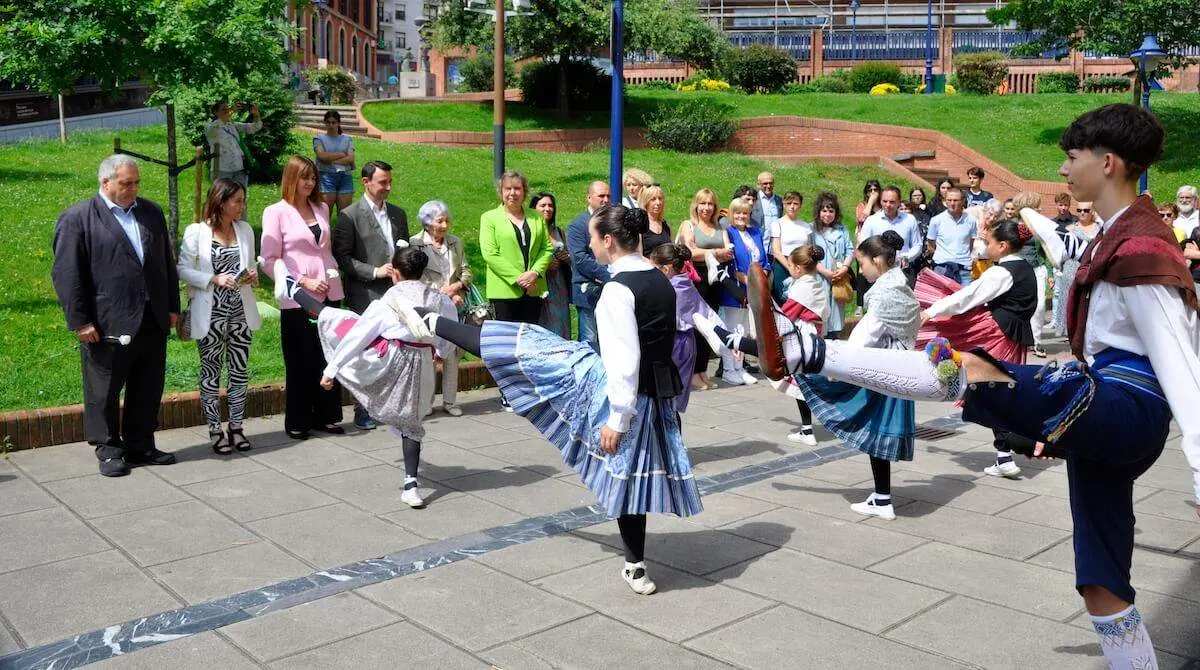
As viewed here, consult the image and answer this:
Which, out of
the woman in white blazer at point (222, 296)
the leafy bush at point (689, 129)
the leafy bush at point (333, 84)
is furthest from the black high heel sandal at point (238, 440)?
the leafy bush at point (333, 84)

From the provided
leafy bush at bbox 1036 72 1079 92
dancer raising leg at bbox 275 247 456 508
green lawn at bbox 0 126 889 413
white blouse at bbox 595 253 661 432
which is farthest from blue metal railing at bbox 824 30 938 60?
white blouse at bbox 595 253 661 432

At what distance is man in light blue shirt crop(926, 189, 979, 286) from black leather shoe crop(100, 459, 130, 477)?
9.08m

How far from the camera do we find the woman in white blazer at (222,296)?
25.8 feet

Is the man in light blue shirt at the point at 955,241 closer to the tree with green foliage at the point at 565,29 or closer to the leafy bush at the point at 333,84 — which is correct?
the tree with green foliage at the point at 565,29

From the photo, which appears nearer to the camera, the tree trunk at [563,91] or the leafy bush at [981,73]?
the tree trunk at [563,91]

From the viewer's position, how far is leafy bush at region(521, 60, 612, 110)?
33.1m

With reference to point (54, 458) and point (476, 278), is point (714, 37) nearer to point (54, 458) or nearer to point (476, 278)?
point (476, 278)

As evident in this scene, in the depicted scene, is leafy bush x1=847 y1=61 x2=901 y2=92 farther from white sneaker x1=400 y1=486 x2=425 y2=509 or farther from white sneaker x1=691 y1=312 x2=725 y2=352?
white sneaker x1=400 y1=486 x2=425 y2=509

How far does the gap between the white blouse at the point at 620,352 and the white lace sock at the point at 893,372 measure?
1.47 metres

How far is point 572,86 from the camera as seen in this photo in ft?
108

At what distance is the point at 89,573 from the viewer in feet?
17.9

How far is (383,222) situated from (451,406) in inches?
65.9

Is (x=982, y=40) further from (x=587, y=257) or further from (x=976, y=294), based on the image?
(x=976, y=294)

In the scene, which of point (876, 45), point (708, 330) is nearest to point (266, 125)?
point (708, 330)
